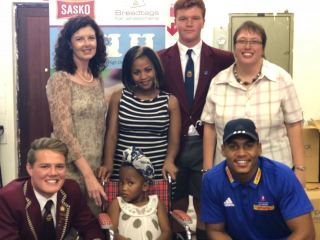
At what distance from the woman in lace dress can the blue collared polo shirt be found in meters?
0.67

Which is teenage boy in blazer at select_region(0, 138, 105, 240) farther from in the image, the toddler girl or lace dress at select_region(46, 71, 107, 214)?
the toddler girl

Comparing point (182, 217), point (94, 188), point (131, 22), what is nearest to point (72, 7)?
point (131, 22)

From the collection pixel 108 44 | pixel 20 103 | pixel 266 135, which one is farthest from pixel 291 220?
pixel 20 103

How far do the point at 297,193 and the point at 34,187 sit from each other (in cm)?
122

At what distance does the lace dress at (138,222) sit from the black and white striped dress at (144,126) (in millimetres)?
226

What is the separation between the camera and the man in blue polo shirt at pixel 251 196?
2111mm

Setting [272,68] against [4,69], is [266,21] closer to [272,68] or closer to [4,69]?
[272,68]

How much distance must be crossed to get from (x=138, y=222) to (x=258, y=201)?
0.76m

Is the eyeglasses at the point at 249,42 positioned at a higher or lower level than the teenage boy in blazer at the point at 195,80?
higher

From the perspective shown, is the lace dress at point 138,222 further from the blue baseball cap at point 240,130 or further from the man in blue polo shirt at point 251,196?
the blue baseball cap at point 240,130

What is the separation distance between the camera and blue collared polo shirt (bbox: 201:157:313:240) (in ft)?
6.95

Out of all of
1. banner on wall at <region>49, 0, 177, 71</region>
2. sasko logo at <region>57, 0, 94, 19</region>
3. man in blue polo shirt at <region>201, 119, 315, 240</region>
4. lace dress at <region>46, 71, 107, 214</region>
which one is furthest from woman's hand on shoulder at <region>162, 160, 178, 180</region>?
sasko logo at <region>57, 0, 94, 19</region>

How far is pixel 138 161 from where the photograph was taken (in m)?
2.59

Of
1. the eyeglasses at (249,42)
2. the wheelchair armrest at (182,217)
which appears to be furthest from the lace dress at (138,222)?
the eyeglasses at (249,42)
